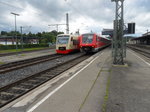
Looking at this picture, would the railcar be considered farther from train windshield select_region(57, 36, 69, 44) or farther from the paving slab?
the paving slab

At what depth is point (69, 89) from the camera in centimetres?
526

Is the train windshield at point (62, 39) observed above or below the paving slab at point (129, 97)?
above

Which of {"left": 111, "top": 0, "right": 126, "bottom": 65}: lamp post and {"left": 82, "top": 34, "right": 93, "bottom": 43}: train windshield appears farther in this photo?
{"left": 82, "top": 34, "right": 93, "bottom": 43}: train windshield

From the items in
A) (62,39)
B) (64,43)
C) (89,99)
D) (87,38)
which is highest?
(87,38)

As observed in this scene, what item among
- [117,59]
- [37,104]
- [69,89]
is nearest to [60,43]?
[117,59]

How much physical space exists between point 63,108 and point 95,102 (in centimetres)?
102

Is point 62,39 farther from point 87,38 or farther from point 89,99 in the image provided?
point 89,99

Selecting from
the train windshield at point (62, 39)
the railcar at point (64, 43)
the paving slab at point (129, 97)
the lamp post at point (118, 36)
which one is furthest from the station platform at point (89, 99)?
the train windshield at point (62, 39)

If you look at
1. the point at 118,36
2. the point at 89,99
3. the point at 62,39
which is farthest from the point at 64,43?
the point at 89,99

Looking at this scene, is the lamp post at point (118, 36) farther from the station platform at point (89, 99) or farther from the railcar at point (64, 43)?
the railcar at point (64, 43)

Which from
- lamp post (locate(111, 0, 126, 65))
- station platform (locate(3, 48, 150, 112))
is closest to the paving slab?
station platform (locate(3, 48, 150, 112))

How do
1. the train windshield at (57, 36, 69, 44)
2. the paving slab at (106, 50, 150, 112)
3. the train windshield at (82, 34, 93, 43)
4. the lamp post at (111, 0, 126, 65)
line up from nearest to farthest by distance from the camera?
the paving slab at (106, 50, 150, 112) < the lamp post at (111, 0, 126, 65) < the train windshield at (82, 34, 93, 43) < the train windshield at (57, 36, 69, 44)

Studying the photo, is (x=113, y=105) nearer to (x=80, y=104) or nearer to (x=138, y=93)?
(x=80, y=104)

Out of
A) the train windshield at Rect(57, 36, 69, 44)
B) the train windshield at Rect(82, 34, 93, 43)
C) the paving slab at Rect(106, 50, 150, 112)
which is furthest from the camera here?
the train windshield at Rect(57, 36, 69, 44)
